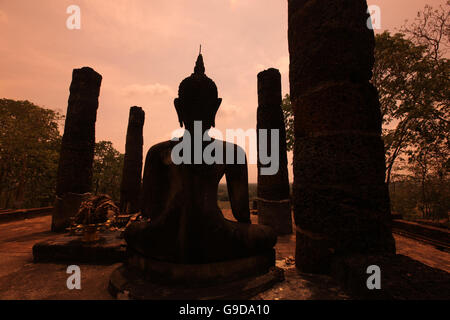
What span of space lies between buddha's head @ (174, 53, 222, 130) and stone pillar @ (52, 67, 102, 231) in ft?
20.6

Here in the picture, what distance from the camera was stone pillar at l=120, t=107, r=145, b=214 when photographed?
1106cm

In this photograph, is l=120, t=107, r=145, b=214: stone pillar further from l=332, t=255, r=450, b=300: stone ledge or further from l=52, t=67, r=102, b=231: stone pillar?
l=332, t=255, r=450, b=300: stone ledge

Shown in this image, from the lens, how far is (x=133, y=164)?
448 inches

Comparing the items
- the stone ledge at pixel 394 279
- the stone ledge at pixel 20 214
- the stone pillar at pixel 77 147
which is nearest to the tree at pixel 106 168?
the stone ledge at pixel 20 214

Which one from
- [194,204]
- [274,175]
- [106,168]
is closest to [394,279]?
[194,204]

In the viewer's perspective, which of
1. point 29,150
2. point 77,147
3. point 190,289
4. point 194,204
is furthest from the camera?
point 29,150

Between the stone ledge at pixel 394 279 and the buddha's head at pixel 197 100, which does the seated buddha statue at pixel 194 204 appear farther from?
the stone ledge at pixel 394 279

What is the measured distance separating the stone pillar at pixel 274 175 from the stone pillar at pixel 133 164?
21.9ft

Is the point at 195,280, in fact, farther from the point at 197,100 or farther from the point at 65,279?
the point at 65,279

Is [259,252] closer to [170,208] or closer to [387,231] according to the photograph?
[170,208]

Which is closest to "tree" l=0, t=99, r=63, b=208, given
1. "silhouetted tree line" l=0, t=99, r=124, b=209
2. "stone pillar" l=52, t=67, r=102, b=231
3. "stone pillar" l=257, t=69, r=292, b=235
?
"silhouetted tree line" l=0, t=99, r=124, b=209

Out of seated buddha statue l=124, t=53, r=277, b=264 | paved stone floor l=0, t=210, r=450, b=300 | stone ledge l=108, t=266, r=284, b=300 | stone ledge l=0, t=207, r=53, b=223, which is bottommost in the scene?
stone ledge l=0, t=207, r=53, b=223

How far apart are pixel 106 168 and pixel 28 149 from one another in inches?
338
